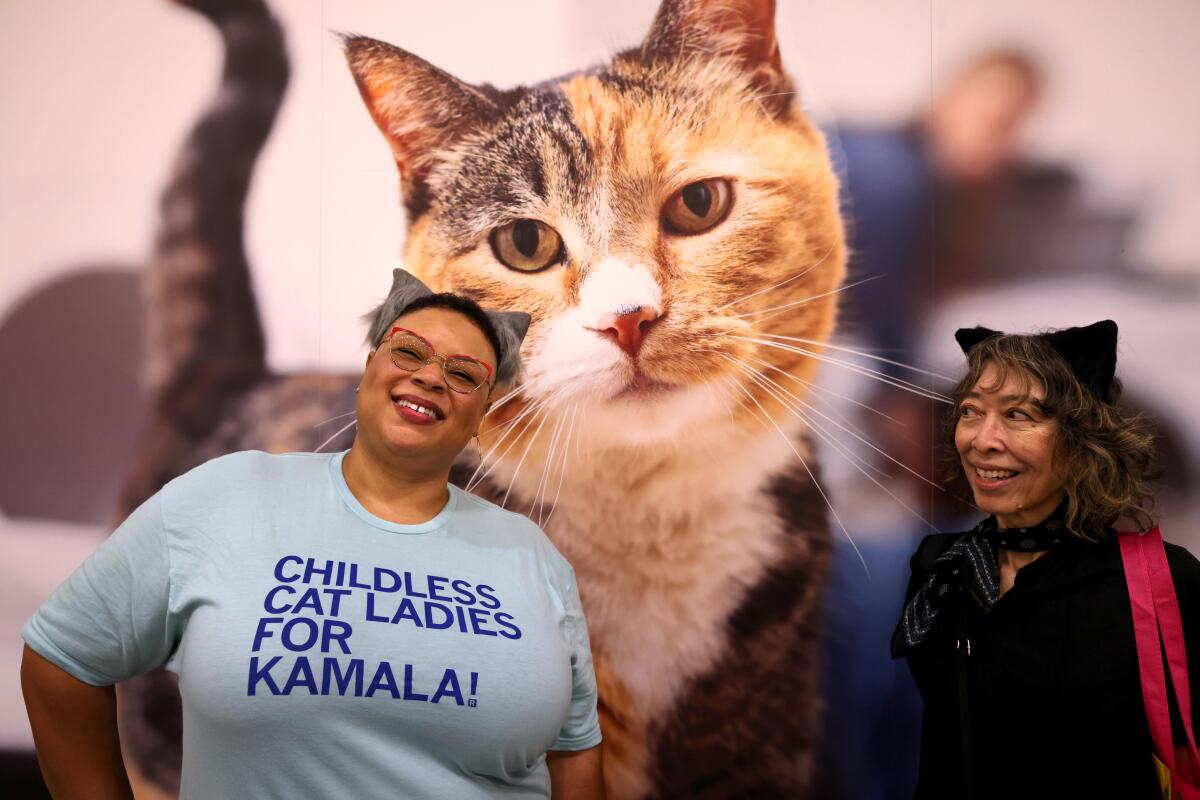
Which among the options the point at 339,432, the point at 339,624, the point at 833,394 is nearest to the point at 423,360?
the point at 339,624

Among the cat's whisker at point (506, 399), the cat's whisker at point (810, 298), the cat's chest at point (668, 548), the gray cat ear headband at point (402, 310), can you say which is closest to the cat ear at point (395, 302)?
the gray cat ear headband at point (402, 310)

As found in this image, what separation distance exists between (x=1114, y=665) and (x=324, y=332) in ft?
4.64

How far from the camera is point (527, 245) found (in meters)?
1.42

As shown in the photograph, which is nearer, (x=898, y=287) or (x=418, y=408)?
(x=418, y=408)

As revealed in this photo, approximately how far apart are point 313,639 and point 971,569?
3.02 ft

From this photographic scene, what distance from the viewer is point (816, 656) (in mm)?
1443

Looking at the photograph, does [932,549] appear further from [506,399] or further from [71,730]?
[71,730]

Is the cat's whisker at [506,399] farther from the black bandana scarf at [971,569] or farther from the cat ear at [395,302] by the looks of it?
the black bandana scarf at [971,569]

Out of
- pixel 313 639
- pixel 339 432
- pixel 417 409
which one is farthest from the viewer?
pixel 339 432

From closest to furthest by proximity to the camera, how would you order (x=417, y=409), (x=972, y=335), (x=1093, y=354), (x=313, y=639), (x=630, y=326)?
(x=313, y=639) < (x=417, y=409) < (x=1093, y=354) < (x=972, y=335) < (x=630, y=326)

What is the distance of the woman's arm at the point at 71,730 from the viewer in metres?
0.89

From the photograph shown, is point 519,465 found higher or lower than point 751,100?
lower

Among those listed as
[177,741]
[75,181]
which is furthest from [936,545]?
[75,181]

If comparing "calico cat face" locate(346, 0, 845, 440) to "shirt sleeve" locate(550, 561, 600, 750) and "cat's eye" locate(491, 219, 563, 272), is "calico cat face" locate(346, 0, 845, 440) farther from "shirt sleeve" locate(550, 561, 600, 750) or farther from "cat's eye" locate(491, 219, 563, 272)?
"shirt sleeve" locate(550, 561, 600, 750)
